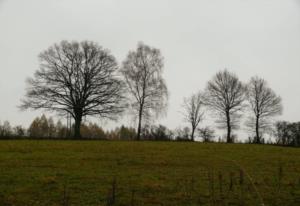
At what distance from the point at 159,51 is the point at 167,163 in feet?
94.6

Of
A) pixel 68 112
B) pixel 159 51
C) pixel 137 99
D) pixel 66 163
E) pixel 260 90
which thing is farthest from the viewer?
pixel 260 90

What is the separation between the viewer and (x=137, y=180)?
11.7m

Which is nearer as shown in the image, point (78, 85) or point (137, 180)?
point (137, 180)

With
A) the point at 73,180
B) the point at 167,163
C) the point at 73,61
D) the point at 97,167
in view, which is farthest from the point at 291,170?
the point at 73,61

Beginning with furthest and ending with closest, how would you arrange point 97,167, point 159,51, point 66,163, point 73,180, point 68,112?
point 159,51 → point 68,112 → point 66,163 → point 97,167 → point 73,180

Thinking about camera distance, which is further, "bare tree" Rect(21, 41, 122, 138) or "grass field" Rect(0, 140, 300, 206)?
"bare tree" Rect(21, 41, 122, 138)

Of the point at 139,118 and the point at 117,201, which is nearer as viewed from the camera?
the point at 117,201

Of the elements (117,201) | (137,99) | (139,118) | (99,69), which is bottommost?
(117,201)

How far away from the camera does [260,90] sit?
2135 inches

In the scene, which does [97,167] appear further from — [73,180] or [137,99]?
[137,99]

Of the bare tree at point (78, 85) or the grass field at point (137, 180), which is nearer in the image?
the grass field at point (137, 180)

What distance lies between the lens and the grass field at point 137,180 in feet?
Result: 27.7

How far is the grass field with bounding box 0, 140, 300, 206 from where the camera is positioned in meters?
8.43

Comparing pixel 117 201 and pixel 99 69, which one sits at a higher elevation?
pixel 99 69
